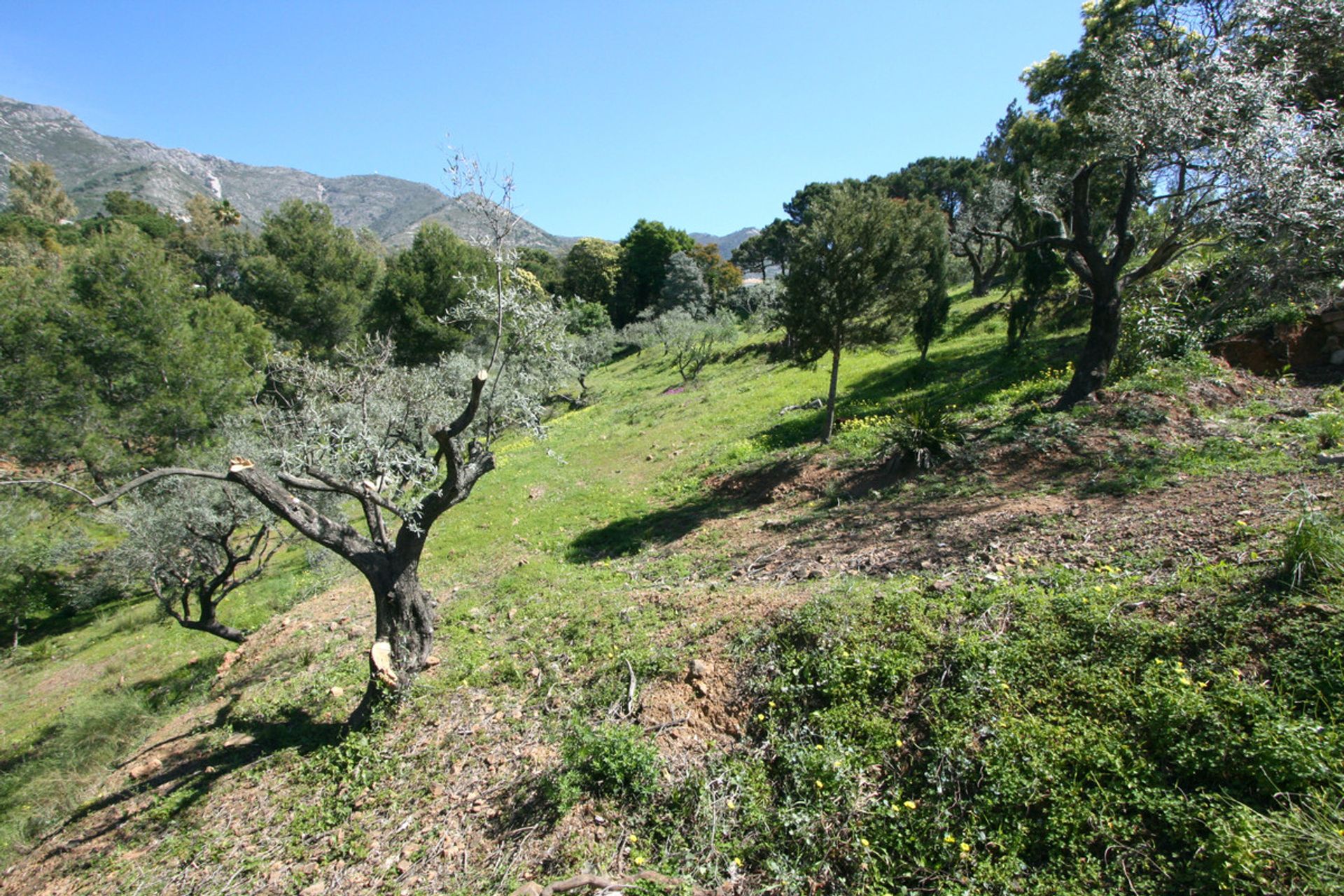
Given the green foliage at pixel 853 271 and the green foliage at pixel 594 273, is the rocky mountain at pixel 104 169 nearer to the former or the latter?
the green foliage at pixel 594 273

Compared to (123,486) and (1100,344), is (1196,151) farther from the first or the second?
(123,486)

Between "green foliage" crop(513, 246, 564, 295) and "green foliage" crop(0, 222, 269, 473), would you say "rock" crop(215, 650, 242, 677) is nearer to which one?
"green foliage" crop(0, 222, 269, 473)

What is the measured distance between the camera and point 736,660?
563cm

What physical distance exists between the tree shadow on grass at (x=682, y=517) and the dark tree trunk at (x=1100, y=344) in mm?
5319

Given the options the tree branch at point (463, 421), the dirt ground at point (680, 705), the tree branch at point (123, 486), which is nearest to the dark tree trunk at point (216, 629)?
the dirt ground at point (680, 705)

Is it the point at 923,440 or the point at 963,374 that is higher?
the point at 963,374

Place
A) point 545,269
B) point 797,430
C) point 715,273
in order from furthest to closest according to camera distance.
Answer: point 545,269, point 715,273, point 797,430

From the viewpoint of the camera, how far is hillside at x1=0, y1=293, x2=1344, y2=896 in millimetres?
3502

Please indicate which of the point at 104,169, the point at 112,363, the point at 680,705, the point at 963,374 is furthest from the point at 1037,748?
the point at 104,169

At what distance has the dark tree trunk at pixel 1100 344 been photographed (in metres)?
10.3

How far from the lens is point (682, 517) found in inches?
469

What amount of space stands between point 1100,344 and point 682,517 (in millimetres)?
8583

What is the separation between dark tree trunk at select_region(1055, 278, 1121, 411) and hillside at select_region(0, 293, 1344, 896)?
0.51m

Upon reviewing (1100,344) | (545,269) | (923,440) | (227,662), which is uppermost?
(545,269)
